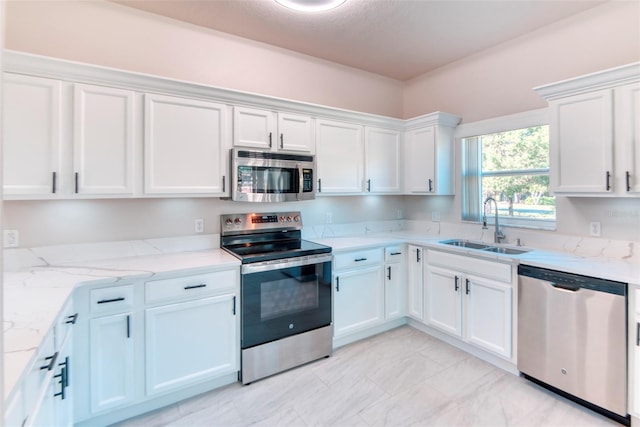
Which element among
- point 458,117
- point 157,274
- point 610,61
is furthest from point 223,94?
point 610,61

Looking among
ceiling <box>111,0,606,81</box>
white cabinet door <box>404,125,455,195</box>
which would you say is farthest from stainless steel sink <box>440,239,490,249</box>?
ceiling <box>111,0,606,81</box>

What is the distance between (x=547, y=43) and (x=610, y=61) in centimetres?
53

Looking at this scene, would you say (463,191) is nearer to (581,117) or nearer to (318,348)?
(581,117)

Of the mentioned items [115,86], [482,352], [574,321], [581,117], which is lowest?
[482,352]

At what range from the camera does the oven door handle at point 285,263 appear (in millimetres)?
2447

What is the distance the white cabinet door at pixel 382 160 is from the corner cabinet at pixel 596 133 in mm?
1516

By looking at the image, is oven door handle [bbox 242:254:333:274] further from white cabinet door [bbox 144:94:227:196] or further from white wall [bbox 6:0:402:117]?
white wall [bbox 6:0:402:117]

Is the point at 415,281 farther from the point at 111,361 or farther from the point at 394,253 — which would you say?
the point at 111,361

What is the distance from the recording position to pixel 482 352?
2.85m

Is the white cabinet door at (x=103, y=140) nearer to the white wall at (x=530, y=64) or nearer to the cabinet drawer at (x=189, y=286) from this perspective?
the cabinet drawer at (x=189, y=286)

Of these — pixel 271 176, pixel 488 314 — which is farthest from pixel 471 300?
pixel 271 176

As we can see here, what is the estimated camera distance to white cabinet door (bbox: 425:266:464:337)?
2.96m

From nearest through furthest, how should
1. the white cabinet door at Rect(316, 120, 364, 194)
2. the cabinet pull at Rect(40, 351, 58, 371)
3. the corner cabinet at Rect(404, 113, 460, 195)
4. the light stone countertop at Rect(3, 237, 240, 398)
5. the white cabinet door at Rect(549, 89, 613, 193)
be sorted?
1. the light stone countertop at Rect(3, 237, 240, 398)
2. the cabinet pull at Rect(40, 351, 58, 371)
3. the white cabinet door at Rect(549, 89, 613, 193)
4. the white cabinet door at Rect(316, 120, 364, 194)
5. the corner cabinet at Rect(404, 113, 460, 195)

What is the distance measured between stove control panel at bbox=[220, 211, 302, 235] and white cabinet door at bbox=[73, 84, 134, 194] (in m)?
0.85
